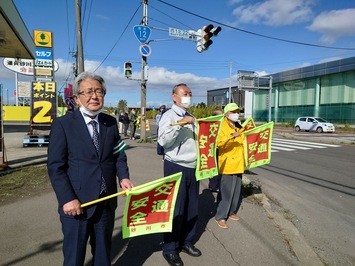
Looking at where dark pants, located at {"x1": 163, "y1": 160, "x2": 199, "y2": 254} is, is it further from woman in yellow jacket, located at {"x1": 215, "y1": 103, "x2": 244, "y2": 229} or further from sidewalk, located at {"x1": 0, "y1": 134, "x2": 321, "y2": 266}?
woman in yellow jacket, located at {"x1": 215, "y1": 103, "x2": 244, "y2": 229}

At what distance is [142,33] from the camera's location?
13133mm

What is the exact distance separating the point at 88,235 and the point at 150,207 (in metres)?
0.64

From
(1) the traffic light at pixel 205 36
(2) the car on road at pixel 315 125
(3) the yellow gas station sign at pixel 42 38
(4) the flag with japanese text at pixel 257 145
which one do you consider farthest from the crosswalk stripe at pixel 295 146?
(3) the yellow gas station sign at pixel 42 38

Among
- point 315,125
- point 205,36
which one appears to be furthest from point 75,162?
point 315,125

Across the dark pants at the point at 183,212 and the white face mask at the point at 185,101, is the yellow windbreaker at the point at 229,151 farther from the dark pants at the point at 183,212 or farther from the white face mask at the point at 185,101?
the white face mask at the point at 185,101

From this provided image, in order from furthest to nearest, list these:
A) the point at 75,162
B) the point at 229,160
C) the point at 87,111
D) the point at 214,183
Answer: the point at 214,183 → the point at 229,160 → the point at 87,111 → the point at 75,162

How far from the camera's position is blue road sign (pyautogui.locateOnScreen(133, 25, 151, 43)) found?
510 inches

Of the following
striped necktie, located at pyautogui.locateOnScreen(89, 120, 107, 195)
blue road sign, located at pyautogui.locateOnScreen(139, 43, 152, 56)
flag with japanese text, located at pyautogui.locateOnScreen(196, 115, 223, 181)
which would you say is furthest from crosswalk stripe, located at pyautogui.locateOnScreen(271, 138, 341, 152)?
striped necktie, located at pyautogui.locateOnScreen(89, 120, 107, 195)

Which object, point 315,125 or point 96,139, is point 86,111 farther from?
point 315,125

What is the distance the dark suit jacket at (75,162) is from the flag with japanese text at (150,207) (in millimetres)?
335

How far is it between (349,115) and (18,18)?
3643 centimetres

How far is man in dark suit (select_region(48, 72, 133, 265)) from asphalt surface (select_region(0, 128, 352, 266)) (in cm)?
92

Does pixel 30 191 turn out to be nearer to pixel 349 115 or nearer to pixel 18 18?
pixel 18 18

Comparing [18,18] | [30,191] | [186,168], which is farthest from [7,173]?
[186,168]
